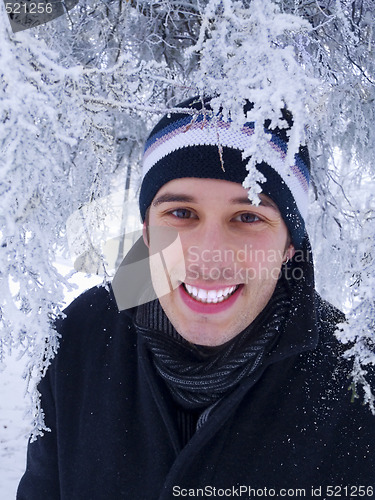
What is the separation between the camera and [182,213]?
1.58 m

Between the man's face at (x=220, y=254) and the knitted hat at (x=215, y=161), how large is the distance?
38 mm

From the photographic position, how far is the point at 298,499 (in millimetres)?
1410

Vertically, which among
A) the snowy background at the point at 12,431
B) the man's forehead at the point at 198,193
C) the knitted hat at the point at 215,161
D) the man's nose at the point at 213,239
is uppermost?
the knitted hat at the point at 215,161

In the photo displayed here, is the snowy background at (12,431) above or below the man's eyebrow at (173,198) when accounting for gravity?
below

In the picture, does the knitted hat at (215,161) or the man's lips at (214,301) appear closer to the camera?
the knitted hat at (215,161)

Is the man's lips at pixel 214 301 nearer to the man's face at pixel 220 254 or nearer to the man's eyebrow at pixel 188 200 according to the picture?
the man's face at pixel 220 254

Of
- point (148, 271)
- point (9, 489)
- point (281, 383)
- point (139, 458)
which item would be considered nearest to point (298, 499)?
point (281, 383)

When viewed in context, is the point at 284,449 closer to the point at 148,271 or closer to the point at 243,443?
the point at 243,443

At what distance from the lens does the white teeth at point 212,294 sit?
155 cm

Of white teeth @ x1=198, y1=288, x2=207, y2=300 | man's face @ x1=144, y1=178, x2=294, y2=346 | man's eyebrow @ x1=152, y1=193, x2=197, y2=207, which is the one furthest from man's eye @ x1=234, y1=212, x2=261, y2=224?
white teeth @ x1=198, y1=288, x2=207, y2=300

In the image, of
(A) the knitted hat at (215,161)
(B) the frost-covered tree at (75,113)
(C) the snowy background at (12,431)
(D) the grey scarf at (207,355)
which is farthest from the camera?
(C) the snowy background at (12,431)

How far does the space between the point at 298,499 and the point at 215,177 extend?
1.07 m

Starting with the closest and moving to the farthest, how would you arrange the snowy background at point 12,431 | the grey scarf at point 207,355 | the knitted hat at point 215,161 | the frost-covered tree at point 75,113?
the frost-covered tree at point 75,113 < the knitted hat at point 215,161 < the grey scarf at point 207,355 < the snowy background at point 12,431

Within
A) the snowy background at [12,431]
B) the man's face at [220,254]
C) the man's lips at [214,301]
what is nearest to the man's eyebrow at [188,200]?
the man's face at [220,254]
